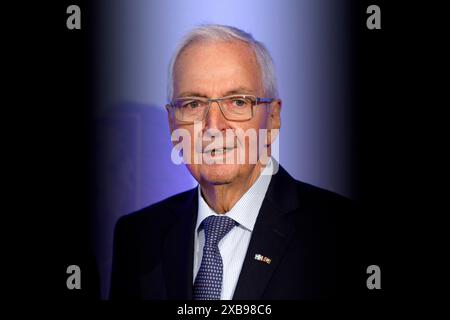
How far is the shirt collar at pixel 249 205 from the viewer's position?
1.56 metres

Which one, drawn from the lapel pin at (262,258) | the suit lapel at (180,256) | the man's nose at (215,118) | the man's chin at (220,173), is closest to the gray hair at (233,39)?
A: the man's nose at (215,118)

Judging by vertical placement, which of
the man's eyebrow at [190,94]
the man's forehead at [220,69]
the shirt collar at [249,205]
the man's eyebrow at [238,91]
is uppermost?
the man's forehead at [220,69]

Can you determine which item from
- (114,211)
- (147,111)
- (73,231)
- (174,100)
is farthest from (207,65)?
(73,231)

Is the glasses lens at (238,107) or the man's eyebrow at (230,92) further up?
the man's eyebrow at (230,92)

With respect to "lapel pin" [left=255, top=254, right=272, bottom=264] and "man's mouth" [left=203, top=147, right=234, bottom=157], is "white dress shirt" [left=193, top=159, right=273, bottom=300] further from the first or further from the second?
"man's mouth" [left=203, top=147, right=234, bottom=157]

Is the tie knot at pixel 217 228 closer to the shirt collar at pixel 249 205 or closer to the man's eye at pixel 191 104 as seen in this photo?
the shirt collar at pixel 249 205

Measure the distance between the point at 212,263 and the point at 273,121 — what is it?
0.52 m

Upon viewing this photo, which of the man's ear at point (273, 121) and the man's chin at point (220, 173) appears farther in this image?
the man's ear at point (273, 121)

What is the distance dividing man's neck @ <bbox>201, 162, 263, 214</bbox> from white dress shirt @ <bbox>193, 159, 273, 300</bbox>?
0.02m

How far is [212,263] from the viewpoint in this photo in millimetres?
1509

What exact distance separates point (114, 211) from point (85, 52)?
0.63m

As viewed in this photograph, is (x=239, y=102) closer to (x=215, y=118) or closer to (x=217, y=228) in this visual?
(x=215, y=118)

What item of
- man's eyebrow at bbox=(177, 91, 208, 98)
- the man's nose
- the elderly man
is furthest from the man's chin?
man's eyebrow at bbox=(177, 91, 208, 98)
